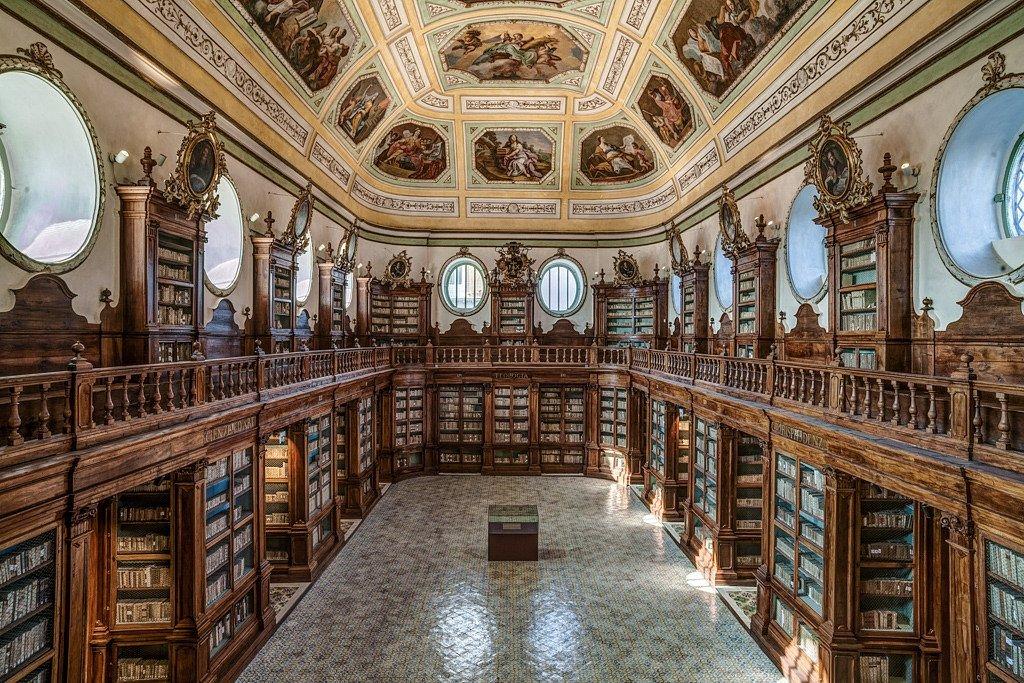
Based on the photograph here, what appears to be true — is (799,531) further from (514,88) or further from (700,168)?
(514,88)

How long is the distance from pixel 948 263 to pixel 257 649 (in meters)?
10.1

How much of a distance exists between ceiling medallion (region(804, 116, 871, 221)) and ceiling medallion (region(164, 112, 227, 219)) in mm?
8262

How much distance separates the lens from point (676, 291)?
16562mm

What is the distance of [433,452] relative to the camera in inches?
688

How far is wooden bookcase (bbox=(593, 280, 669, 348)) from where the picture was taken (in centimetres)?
1742

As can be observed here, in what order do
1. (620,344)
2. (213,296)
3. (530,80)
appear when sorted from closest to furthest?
1. (213,296)
2. (530,80)
3. (620,344)

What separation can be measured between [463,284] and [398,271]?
2307 mm

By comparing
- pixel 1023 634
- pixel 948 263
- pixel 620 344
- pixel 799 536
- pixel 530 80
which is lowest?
pixel 799 536

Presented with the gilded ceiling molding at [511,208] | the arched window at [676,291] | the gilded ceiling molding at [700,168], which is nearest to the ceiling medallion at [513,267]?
the gilded ceiling molding at [511,208]

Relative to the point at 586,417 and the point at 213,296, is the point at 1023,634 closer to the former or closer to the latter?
the point at 213,296

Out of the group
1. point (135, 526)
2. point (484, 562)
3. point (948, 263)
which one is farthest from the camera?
point (484, 562)

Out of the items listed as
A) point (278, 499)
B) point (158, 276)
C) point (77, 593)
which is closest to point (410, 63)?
point (158, 276)

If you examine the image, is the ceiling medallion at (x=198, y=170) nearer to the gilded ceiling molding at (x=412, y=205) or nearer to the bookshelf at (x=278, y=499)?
the bookshelf at (x=278, y=499)

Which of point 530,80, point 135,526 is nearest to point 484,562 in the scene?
point 135,526
